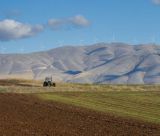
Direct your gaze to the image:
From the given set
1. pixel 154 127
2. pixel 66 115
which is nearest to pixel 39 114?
pixel 66 115

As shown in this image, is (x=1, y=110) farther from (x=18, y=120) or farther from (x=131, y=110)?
(x=131, y=110)

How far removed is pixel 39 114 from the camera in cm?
4188

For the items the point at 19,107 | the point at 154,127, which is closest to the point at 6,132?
the point at 154,127

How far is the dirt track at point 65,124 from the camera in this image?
3091cm

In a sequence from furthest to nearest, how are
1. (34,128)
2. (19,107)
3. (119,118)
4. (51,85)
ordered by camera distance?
(51,85), (19,107), (119,118), (34,128)

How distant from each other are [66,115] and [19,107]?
28.0 ft

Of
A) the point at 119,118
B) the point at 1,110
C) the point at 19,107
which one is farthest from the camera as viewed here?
the point at 19,107

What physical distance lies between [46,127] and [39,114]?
A: 8904mm

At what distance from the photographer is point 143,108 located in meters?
51.6

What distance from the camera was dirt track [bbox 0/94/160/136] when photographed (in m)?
30.9

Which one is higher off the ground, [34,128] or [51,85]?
[51,85]

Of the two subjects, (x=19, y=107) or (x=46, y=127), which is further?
(x=19, y=107)

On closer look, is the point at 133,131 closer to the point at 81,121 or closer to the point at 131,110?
A: the point at 81,121

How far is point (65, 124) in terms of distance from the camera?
3525 cm
